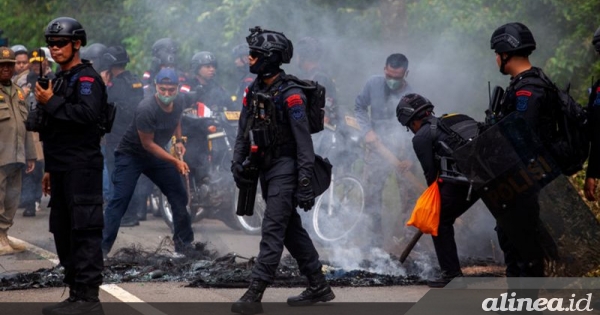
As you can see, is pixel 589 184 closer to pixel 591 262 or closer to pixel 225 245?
pixel 591 262

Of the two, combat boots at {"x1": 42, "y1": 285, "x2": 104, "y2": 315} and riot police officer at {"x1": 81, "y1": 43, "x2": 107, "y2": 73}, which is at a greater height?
riot police officer at {"x1": 81, "y1": 43, "x2": 107, "y2": 73}

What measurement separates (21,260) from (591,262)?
521cm

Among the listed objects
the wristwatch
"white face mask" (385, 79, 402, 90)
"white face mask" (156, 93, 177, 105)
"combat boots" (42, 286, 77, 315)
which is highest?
"white face mask" (385, 79, 402, 90)

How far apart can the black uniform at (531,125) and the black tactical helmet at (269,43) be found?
63.0 inches

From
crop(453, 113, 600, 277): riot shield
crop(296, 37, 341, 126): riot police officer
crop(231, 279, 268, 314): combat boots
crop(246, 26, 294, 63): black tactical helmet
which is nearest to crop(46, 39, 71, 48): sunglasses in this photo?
crop(246, 26, 294, 63): black tactical helmet

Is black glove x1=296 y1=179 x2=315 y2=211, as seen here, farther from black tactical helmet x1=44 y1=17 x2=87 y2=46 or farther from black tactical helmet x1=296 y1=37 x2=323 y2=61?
black tactical helmet x1=296 y1=37 x2=323 y2=61

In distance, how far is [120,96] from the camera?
13672mm

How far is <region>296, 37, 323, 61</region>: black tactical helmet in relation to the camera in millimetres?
12953

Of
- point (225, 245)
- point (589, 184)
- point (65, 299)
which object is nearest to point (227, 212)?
point (225, 245)

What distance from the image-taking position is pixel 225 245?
37.6ft

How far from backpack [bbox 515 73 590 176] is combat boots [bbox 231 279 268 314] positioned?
2.12 m

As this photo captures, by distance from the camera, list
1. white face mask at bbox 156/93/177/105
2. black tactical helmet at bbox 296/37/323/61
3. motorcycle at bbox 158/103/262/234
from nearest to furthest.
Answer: white face mask at bbox 156/93/177/105
motorcycle at bbox 158/103/262/234
black tactical helmet at bbox 296/37/323/61

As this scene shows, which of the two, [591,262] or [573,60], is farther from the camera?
[573,60]

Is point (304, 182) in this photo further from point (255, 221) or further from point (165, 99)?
point (255, 221)
